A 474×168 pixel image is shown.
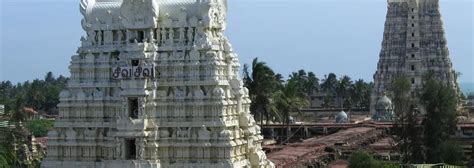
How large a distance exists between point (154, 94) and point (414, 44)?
69017 mm

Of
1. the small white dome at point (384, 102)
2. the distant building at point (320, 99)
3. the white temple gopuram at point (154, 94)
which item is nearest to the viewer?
the white temple gopuram at point (154, 94)

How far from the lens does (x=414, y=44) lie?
3986 inches

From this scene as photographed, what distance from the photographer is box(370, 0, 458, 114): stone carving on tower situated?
10069cm

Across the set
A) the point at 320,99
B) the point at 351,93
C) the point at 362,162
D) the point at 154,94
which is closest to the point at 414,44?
the point at 351,93

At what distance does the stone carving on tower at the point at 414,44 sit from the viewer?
101 meters

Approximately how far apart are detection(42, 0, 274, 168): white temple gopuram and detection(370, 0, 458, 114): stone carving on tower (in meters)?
65.5

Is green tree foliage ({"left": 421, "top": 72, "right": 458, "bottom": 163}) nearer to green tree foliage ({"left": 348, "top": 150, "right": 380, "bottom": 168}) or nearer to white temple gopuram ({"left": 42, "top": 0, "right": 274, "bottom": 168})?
green tree foliage ({"left": 348, "top": 150, "right": 380, "bottom": 168})

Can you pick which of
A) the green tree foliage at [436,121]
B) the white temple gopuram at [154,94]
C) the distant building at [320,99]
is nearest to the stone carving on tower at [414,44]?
the distant building at [320,99]

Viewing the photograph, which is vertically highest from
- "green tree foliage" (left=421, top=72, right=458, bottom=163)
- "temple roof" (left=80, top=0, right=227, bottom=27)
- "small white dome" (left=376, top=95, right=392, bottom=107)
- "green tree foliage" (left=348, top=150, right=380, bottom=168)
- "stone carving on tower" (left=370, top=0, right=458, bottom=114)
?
"stone carving on tower" (left=370, top=0, right=458, bottom=114)

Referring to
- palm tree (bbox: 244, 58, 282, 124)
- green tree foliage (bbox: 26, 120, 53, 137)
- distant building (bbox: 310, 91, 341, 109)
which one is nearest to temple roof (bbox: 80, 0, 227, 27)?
palm tree (bbox: 244, 58, 282, 124)

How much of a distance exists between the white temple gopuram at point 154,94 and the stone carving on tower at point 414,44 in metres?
65.5

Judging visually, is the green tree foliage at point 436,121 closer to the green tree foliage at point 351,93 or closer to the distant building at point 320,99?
the green tree foliage at point 351,93

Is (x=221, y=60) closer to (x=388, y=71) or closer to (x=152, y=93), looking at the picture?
(x=152, y=93)

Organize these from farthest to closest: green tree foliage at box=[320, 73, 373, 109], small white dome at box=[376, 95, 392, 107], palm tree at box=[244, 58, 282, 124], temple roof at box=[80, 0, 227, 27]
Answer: green tree foliage at box=[320, 73, 373, 109]
small white dome at box=[376, 95, 392, 107]
palm tree at box=[244, 58, 282, 124]
temple roof at box=[80, 0, 227, 27]
